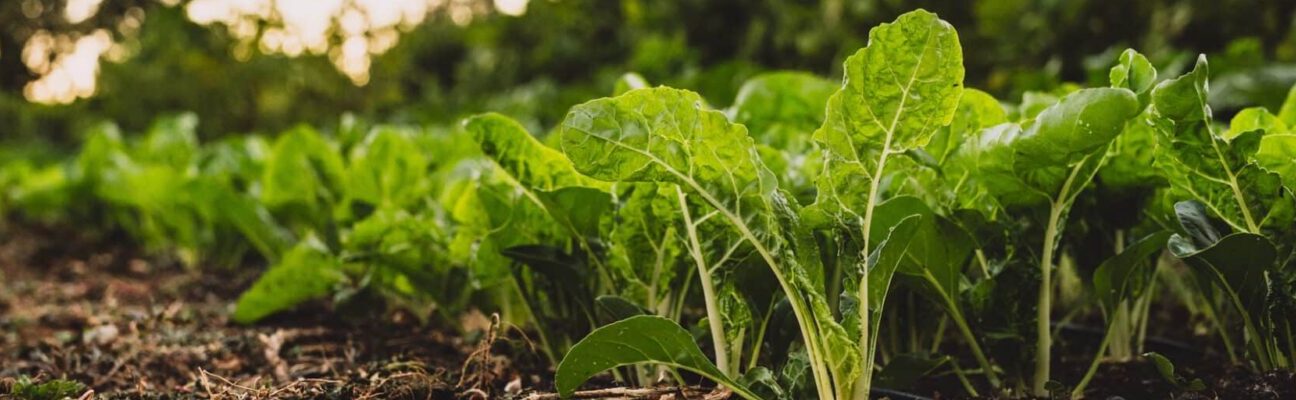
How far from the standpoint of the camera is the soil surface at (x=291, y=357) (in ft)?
4.62

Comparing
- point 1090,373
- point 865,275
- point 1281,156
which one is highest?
point 1281,156

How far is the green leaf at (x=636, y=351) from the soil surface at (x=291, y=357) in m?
0.08

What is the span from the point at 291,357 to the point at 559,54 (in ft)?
17.8

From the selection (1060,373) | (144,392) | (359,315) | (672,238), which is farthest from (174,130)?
(1060,373)

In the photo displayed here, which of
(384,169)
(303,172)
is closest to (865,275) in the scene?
(384,169)

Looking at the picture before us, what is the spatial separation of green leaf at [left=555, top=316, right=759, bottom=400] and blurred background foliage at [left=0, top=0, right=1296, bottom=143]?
1.70m

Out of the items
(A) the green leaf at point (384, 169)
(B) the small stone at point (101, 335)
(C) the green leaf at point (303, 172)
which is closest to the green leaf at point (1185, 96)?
(A) the green leaf at point (384, 169)

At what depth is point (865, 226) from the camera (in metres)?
1.13

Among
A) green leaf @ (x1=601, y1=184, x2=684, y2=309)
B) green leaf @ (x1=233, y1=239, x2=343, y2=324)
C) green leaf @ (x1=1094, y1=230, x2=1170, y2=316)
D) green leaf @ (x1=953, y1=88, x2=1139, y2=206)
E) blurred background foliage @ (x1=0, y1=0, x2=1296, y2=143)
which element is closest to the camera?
green leaf @ (x1=953, y1=88, x2=1139, y2=206)

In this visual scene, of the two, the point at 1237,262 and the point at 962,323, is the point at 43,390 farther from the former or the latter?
the point at 1237,262

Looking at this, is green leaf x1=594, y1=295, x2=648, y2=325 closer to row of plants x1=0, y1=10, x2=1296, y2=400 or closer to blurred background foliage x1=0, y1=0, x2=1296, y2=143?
row of plants x1=0, y1=10, x2=1296, y2=400

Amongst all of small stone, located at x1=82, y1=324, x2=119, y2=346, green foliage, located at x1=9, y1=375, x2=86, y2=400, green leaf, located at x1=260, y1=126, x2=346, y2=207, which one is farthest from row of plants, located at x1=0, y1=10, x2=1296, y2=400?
green leaf, located at x1=260, y1=126, x2=346, y2=207

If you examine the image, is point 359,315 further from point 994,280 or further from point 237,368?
point 994,280

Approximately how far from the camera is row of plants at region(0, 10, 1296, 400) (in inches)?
43.2
